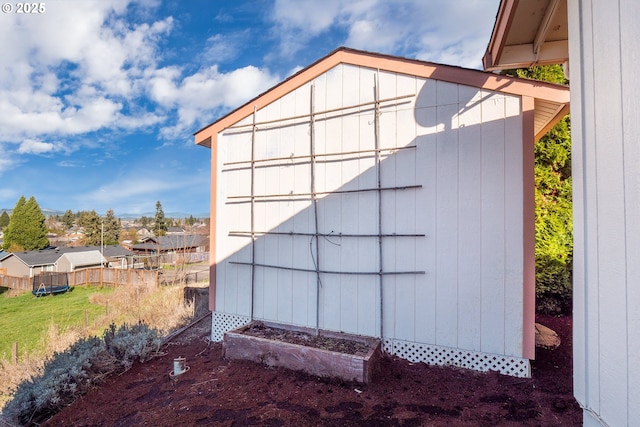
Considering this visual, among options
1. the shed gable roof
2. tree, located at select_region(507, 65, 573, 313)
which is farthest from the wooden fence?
tree, located at select_region(507, 65, 573, 313)

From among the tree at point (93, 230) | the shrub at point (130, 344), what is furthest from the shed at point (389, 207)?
the tree at point (93, 230)

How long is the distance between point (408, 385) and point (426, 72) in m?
3.76

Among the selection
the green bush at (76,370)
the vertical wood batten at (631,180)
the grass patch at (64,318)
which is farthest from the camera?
the grass patch at (64,318)

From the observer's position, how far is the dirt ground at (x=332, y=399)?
8.35 feet

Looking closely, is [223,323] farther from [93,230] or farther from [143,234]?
[143,234]

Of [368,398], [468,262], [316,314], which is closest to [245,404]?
[368,398]

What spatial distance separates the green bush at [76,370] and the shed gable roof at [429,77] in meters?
3.43

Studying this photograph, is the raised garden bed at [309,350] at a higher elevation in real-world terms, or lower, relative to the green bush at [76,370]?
higher

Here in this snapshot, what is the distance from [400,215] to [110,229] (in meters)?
46.3

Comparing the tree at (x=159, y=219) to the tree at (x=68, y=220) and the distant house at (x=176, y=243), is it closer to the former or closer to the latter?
the distant house at (x=176, y=243)

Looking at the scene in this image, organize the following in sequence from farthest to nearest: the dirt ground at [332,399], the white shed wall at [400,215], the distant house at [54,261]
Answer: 1. the distant house at [54,261]
2. the white shed wall at [400,215]
3. the dirt ground at [332,399]

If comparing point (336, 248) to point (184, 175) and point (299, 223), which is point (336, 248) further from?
point (184, 175)

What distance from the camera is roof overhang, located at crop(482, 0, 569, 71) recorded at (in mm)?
2146

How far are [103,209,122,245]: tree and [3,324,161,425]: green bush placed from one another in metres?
41.8
